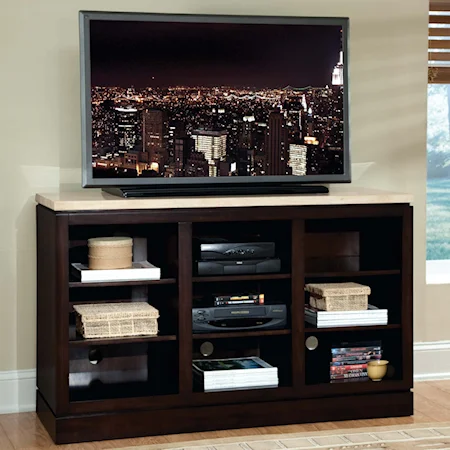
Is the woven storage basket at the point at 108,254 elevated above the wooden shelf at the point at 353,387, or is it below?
above

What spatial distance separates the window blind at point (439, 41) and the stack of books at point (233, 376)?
1.79 metres

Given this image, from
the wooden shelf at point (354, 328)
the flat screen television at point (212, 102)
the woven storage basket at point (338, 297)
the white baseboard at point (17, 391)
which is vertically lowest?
the white baseboard at point (17, 391)

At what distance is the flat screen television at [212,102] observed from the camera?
3822mm

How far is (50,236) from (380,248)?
4.68ft

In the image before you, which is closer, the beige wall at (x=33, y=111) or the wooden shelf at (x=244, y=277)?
the wooden shelf at (x=244, y=277)

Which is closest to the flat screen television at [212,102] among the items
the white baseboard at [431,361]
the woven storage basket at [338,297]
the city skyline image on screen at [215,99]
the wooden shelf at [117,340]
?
the city skyline image on screen at [215,99]

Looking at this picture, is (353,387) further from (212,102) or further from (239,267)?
(212,102)

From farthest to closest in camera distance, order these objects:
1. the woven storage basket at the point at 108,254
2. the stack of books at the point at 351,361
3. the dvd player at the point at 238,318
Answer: the stack of books at the point at 351,361 → the dvd player at the point at 238,318 → the woven storage basket at the point at 108,254

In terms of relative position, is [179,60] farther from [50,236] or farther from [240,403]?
[240,403]

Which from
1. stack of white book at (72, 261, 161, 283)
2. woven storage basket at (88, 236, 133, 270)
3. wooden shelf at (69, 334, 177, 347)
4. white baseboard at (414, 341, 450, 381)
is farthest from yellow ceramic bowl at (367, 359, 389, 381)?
woven storage basket at (88, 236, 133, 270)

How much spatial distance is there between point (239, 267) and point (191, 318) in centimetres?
29

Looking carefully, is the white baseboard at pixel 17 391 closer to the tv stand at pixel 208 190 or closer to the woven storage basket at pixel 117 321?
the woven storage basket at pixel 117 321

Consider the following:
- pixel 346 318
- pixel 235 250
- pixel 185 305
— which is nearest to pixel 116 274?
pixel 185 305

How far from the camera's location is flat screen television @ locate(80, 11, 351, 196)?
3822mm
